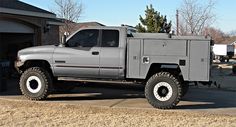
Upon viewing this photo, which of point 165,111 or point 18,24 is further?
point 18,24

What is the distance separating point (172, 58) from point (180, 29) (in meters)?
35.6

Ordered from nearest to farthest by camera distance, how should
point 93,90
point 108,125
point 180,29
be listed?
point 108,125, point 93,90, point 180,29

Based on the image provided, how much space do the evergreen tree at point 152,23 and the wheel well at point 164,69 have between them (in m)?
14.6

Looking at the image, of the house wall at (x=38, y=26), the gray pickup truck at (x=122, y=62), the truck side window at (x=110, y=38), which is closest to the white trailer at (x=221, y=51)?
the house wall at (x=38, y=26)

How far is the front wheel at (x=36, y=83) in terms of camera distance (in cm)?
1284

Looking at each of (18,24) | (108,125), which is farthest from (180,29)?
(108,125)

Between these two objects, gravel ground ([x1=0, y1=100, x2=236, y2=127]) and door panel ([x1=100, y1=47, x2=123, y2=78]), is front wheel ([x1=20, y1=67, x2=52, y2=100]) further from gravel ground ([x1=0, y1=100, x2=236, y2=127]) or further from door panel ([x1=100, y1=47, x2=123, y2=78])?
door panel ([x1=100, y1=47, x2=123, y2=78])

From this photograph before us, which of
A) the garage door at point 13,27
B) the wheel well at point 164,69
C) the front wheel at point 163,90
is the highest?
the garage door at point 13,27

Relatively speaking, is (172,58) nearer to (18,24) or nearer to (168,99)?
(168,99)

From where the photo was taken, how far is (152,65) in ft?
39.4

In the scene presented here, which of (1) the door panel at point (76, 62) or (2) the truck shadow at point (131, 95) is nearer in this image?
(1) the door panel at point (76, 62)

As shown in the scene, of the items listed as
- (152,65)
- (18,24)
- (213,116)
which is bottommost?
(213,116)

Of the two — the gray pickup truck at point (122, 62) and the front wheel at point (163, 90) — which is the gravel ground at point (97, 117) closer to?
the front wheel at point (163, 90)

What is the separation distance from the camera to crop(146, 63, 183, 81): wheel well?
11.9 meters
